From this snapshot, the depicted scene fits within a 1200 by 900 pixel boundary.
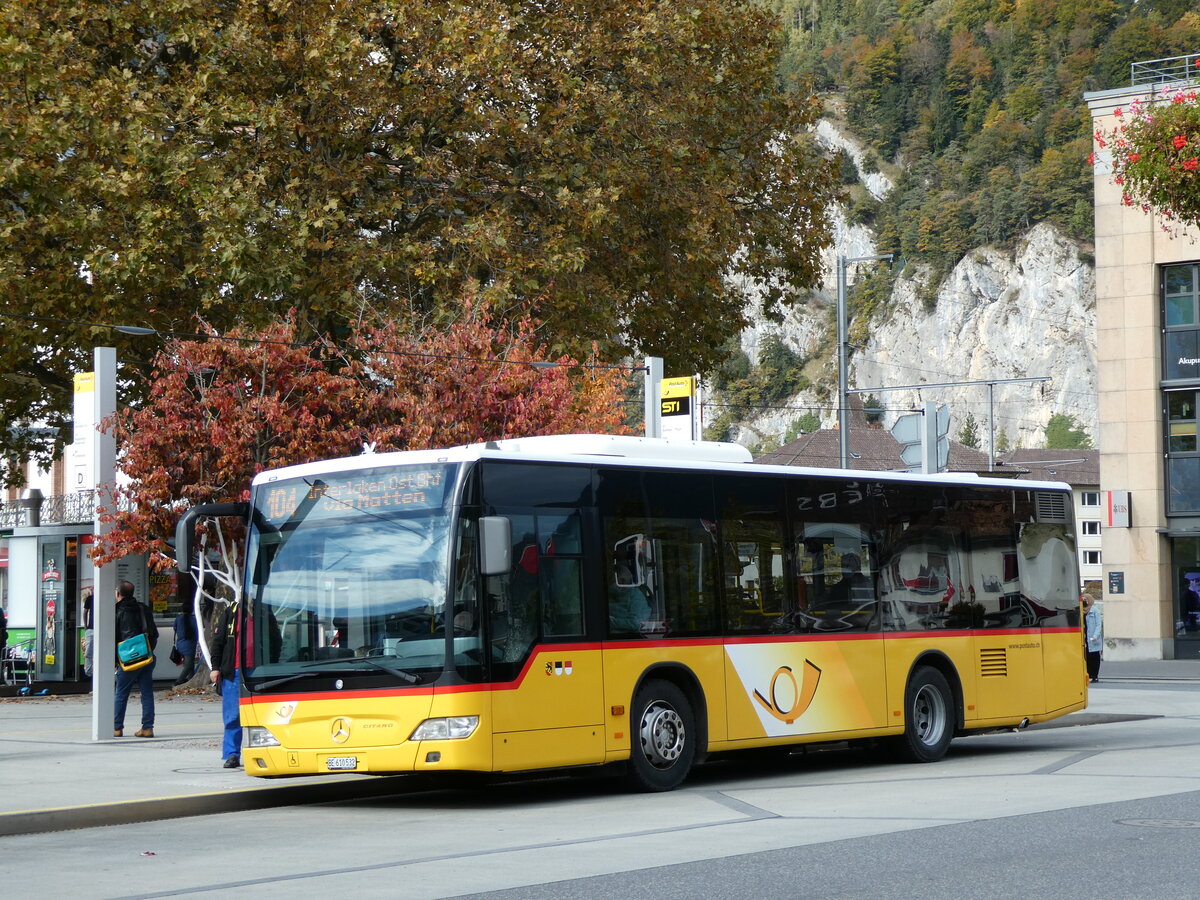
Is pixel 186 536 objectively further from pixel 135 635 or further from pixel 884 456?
pixel 884 456

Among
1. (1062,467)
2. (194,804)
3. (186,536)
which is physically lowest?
(194,804)

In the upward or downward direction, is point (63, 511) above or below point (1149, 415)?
below

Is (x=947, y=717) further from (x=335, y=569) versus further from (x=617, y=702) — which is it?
(x=335, y=569)

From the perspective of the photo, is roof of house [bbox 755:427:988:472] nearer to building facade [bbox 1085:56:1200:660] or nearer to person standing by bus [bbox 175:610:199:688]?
building facade [bbox 1085:56:1200:660]

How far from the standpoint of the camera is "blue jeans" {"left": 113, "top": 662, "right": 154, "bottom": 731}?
18.9 metres

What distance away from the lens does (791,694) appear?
15.2m

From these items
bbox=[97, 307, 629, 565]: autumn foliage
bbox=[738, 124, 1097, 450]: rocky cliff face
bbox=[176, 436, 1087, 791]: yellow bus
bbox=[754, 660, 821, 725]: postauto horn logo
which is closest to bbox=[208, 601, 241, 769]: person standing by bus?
bbox=[176, 436, 1087, 791]: yellow bus

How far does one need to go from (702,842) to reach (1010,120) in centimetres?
18124

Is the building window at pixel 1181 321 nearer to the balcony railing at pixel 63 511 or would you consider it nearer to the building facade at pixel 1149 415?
the building facade at pixel 1149 415

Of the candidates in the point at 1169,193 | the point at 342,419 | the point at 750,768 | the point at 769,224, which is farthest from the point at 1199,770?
the point at 769,224

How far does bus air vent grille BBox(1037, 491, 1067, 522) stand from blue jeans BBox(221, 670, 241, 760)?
857 centimetres

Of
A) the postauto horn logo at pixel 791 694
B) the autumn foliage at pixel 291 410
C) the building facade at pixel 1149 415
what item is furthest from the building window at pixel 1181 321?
the postauto horn logo at pixel 791 694

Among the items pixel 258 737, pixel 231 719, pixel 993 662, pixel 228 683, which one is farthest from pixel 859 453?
pixel 258 737

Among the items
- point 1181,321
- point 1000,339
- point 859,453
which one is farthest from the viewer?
point 1000,339
